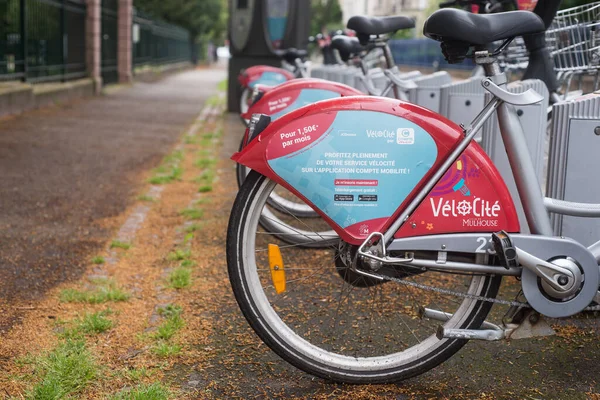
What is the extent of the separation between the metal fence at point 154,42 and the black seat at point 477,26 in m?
23.9

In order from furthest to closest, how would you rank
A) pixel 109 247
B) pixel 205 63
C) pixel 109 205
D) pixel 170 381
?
1. pixel 205 63
2. pixel 109 205
3. pixel 109 247
4. pixel 170 381

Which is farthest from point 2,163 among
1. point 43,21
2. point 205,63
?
point 205,63

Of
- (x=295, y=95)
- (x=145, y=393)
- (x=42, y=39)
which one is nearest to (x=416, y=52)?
(x=42, y=39)

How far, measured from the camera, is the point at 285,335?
3.00 meters

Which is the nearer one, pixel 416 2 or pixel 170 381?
pixel 170 381

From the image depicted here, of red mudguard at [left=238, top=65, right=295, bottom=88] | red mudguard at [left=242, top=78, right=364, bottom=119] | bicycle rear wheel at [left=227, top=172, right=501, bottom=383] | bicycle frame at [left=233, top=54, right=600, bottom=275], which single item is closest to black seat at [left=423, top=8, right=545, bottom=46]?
bicycle frame at [left=233, top=54, right=600, bottom=275]

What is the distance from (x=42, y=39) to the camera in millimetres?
15039

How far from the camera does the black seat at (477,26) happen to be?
2.75m

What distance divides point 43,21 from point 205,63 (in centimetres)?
5129

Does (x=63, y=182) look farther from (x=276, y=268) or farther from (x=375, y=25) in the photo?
(x=276, y=268)

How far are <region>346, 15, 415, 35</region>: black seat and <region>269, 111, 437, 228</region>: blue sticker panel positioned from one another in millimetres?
2186

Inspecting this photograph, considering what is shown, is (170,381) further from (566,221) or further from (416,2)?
(416,2)

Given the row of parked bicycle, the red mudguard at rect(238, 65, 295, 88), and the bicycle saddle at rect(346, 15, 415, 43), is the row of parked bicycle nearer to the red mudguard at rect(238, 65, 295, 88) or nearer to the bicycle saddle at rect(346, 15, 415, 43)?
the bicycle saddle at rect(346, 15, 415, 43)

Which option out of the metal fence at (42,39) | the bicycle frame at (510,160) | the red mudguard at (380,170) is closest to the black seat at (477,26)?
the bicycle frame at (510,160)
